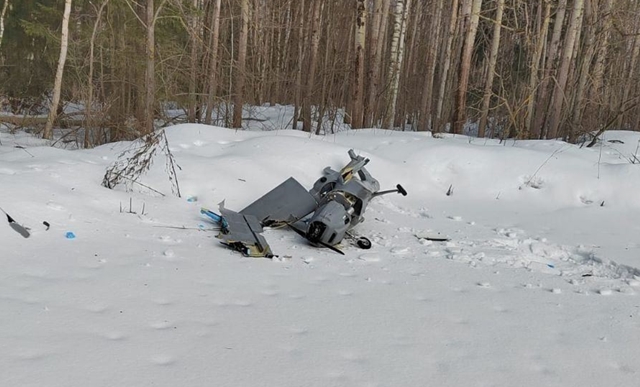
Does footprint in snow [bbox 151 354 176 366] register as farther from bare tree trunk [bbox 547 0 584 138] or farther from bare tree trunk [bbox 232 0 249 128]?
bare tree trunk [bbox 547 0 584 138]

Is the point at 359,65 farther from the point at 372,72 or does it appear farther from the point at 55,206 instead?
the point at 55,206

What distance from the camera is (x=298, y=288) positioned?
9.90ft

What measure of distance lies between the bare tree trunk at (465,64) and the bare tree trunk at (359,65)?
207cm

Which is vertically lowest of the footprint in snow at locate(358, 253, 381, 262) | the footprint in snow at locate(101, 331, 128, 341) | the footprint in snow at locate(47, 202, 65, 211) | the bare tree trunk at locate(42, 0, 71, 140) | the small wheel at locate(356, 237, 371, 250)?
the footprint in snow at locate(101, 331, 128, 341)

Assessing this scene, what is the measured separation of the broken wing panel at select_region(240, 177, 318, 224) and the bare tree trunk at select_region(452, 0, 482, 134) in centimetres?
593

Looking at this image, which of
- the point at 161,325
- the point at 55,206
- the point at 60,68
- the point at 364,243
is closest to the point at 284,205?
the point at 364,243

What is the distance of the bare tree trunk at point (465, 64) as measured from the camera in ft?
28.9

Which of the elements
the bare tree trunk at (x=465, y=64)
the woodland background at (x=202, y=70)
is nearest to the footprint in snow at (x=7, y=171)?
the woodland background at (x=202, y=70)

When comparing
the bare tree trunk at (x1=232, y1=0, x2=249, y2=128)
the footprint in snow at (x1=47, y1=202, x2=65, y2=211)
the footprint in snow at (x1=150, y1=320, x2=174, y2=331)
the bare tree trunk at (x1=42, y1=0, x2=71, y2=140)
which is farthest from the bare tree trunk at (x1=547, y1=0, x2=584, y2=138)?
the bare tree trunk at (x1=42, y1=0, x2=71, y2=140)

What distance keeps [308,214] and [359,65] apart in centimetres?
571

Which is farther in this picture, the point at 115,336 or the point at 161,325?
the point at 161,325

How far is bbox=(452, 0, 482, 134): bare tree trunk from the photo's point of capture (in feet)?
28.9

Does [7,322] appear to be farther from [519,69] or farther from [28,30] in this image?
[519,69]

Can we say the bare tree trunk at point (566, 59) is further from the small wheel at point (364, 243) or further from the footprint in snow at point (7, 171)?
the footprint in snow at point (7, 171)
